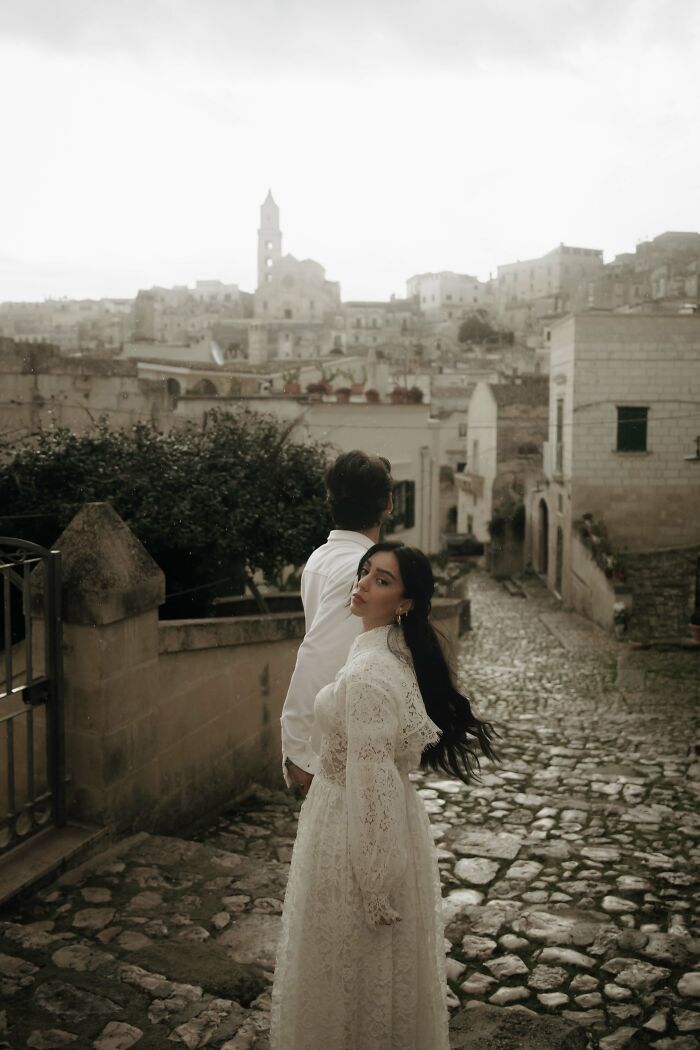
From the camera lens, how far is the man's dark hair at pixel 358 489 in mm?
3537

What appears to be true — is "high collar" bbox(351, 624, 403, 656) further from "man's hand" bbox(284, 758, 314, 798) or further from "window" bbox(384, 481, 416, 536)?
"window" bbox(384, 481, 416, 536)

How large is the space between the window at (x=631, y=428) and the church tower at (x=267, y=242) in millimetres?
123729

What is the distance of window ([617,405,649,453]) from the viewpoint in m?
23.8

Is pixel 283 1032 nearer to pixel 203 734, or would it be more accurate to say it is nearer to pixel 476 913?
pixel 476 913

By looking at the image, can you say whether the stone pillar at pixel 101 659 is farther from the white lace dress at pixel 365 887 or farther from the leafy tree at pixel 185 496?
the leafy tree at pixel 185 496

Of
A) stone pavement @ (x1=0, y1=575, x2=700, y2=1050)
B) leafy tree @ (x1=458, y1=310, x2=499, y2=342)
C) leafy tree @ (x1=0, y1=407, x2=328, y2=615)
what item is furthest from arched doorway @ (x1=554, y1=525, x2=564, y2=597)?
leafy tree @ (x1=458, y1=310, x2=499, y2=342)

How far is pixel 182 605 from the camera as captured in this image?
835cm

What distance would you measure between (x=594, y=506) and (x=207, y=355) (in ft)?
66.7

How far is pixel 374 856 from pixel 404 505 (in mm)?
17007

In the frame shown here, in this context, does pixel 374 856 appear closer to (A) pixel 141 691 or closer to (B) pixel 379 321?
(A) pixel 141 691

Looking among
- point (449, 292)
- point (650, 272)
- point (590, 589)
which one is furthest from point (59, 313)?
point (590, 589)

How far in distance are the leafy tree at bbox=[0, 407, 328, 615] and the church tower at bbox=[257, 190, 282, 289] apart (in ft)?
451

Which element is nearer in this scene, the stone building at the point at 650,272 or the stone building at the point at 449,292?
the stone building at the point at 650,272

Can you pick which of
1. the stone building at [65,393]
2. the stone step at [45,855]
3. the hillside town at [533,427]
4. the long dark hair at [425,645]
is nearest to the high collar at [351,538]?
the long dark hair at [425,645]
